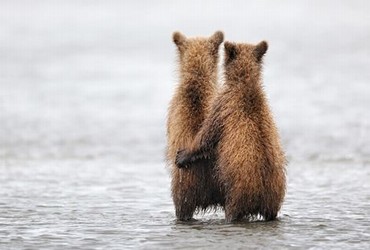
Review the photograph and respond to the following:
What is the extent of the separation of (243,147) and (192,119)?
603 mm

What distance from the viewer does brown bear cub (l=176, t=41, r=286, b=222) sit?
25.5 ft

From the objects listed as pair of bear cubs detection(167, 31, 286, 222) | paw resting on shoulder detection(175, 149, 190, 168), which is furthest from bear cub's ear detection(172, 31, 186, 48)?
paw resting on shoulder detection(175, 149, 190, 168)

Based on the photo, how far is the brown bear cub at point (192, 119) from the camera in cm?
813

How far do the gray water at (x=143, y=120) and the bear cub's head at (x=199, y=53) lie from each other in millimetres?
243

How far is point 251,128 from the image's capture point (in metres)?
7.83

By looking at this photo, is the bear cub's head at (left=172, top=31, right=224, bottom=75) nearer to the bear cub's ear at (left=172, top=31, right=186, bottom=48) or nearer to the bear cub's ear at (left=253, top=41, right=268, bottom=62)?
the bear cub's ear at (left=172, top=31, right=186, bottom=48)

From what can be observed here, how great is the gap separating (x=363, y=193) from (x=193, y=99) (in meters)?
2.49

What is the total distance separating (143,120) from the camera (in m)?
16.2

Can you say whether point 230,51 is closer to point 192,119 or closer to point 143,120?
point 192,119

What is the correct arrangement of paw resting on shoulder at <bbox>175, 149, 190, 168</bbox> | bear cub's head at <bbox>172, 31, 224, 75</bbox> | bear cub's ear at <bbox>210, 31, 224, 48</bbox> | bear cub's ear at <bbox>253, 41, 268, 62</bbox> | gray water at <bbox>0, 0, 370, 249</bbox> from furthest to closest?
bear cub's ear at <bbox>210, 31, 224, 48</bbox> → bear cub's head at <bbox>172, 31, 224, 75</bbox> → bear cub's ear at <bbox>253, 41, 268, 62</bbox> → paw resting on shoulder at <bbox>175, 149, 190, 168</bbox> → gray water at <bbox>0, 0, 370, 249</bbox>

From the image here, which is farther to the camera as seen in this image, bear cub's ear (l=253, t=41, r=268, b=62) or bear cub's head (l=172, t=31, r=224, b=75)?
bear cub's head (l=172, t=31, r=224, b=75)

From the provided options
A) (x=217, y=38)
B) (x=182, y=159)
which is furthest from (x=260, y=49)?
(x=182, y=159)

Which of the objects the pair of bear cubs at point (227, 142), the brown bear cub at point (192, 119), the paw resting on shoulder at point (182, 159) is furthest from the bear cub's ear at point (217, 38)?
the paw resting on shoulder at point (182, 159)

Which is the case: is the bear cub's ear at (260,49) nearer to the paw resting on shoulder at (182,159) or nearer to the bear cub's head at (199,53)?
the bear cub's head at (199,53)
